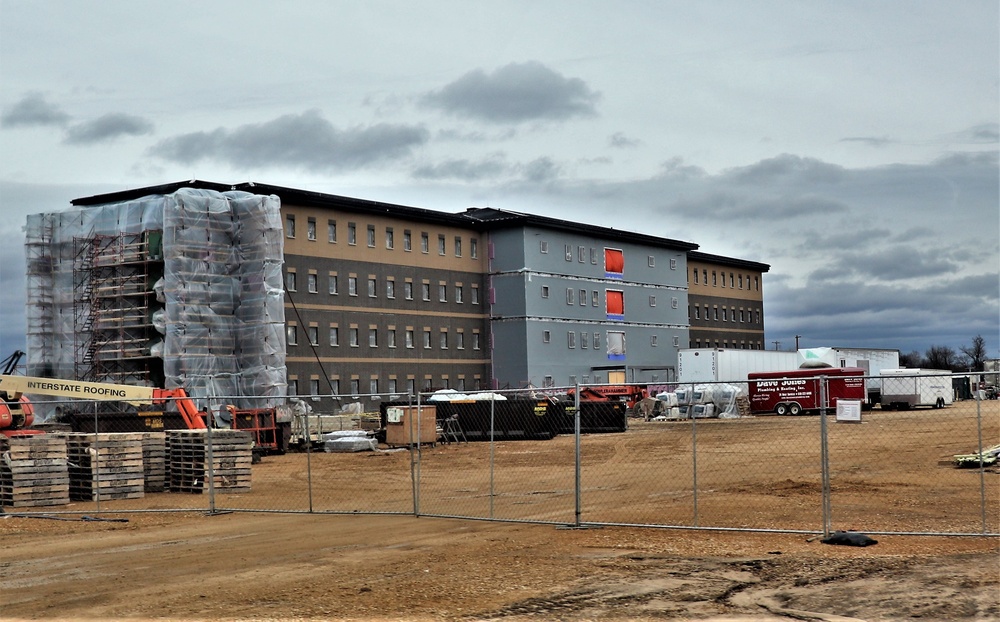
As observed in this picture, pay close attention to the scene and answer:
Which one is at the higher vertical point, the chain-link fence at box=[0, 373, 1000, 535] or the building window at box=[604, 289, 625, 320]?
the building window at box=[604, 289, 625, 320]

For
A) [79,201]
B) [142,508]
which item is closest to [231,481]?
[142,508]

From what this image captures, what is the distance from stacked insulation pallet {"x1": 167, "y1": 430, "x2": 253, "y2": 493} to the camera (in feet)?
88.7

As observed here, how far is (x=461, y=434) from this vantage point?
4988cm

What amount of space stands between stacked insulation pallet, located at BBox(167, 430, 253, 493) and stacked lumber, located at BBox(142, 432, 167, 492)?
228mm

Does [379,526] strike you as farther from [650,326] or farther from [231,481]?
[650,326]

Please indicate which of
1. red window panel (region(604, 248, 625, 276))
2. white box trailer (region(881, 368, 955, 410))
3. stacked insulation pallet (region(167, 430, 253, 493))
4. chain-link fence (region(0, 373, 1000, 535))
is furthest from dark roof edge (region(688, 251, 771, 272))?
stacked insulation pallet (region(167, 430, 253, 493))

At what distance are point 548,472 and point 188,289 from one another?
30.3m

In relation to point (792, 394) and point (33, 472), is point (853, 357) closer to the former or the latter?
point (792, 394)

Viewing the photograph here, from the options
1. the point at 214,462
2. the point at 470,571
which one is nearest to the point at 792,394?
the point at 214,462

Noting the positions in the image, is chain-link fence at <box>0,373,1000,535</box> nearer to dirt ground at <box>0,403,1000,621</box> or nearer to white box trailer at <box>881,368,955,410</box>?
dirt ground at <box>0,403,1000,621</box>

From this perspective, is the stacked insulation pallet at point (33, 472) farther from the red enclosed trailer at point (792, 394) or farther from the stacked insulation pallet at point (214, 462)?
the red enclosed trailer at point (792, 394)

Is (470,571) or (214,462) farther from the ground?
(214,462)

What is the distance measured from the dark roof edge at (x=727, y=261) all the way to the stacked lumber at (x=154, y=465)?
3280 inches

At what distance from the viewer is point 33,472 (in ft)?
79.5
